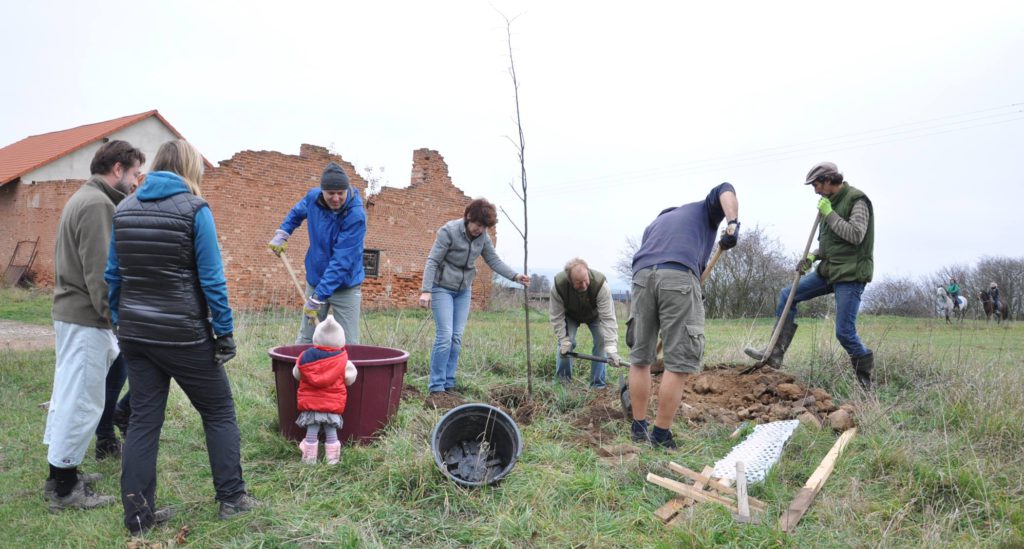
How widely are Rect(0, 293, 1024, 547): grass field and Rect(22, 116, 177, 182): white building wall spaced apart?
747 inches

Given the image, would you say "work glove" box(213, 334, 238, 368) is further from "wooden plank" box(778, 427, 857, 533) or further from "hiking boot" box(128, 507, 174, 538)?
"wooden plank" box(778, 427, 857, 533)

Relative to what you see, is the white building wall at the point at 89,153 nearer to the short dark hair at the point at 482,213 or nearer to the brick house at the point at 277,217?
the brick house at the point at 277,217

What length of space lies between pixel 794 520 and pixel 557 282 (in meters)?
3.24

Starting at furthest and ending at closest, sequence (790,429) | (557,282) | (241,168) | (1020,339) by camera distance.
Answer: (241,168) → (1020,339) → (557,282) → (790,429)

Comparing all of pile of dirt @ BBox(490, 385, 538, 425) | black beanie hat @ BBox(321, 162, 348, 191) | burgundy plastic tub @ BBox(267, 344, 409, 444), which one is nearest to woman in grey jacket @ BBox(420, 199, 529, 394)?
pile of dirt @ BBox(490, 385, 538, 425)

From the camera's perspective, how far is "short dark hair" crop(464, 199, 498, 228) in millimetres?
5199

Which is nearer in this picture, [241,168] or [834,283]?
[834,283]

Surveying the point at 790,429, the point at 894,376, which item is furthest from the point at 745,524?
the point at 894,376

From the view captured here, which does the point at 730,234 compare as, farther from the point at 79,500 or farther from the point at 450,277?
the point at 79,500

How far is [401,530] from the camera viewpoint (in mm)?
2855

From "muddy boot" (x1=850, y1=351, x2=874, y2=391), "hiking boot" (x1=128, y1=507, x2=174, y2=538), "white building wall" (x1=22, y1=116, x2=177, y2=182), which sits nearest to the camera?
"hiking boot" (x1=128, y1=507, x2=174, y2=538)

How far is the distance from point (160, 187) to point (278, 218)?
554 inches

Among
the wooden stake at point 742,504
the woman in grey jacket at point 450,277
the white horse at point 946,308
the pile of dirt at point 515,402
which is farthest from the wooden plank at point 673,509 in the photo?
the white horse at point 946,308

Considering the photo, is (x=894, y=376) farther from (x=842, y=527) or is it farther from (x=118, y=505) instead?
(x=118, y=505)
